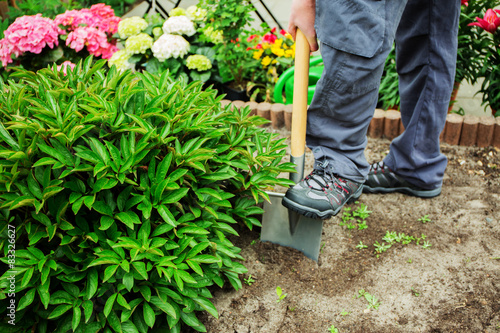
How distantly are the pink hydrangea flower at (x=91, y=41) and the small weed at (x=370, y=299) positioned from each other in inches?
102

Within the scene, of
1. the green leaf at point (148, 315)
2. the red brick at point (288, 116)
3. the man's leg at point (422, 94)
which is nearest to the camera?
the green leaf at point (148, 315)

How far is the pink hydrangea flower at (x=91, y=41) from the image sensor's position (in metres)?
3.11

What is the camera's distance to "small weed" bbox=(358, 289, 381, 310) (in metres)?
1.78

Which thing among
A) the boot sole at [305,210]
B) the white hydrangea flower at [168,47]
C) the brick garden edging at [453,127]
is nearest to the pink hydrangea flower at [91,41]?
the white hydrangea flower at [168,47]

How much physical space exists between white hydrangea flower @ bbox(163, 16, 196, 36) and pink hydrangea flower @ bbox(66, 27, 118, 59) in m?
0.48

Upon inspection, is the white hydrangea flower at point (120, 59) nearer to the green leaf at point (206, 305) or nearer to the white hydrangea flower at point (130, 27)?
the white hydrangea flower at point (130, 27)

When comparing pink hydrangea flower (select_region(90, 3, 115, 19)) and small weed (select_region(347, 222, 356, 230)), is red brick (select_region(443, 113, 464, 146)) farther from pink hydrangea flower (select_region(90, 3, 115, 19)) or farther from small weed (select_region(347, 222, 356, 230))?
pink hydrangea flower (select_region(90, 3, 115, 19))

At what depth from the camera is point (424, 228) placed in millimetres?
2188

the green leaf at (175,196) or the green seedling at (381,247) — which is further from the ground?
the green leaf at (175,196)

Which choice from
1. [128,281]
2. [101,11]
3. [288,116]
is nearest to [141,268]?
[128,281]

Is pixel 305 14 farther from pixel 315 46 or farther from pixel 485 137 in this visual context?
pixel 485 137

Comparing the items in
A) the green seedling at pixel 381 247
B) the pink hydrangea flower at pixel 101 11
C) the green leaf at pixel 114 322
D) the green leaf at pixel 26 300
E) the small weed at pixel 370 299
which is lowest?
the small weed at pixel 370 299

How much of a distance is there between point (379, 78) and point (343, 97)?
18 cm

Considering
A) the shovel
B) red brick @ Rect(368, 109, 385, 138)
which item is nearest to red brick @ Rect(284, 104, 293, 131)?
red brick @ Rect(368, 109, 385, 138)
